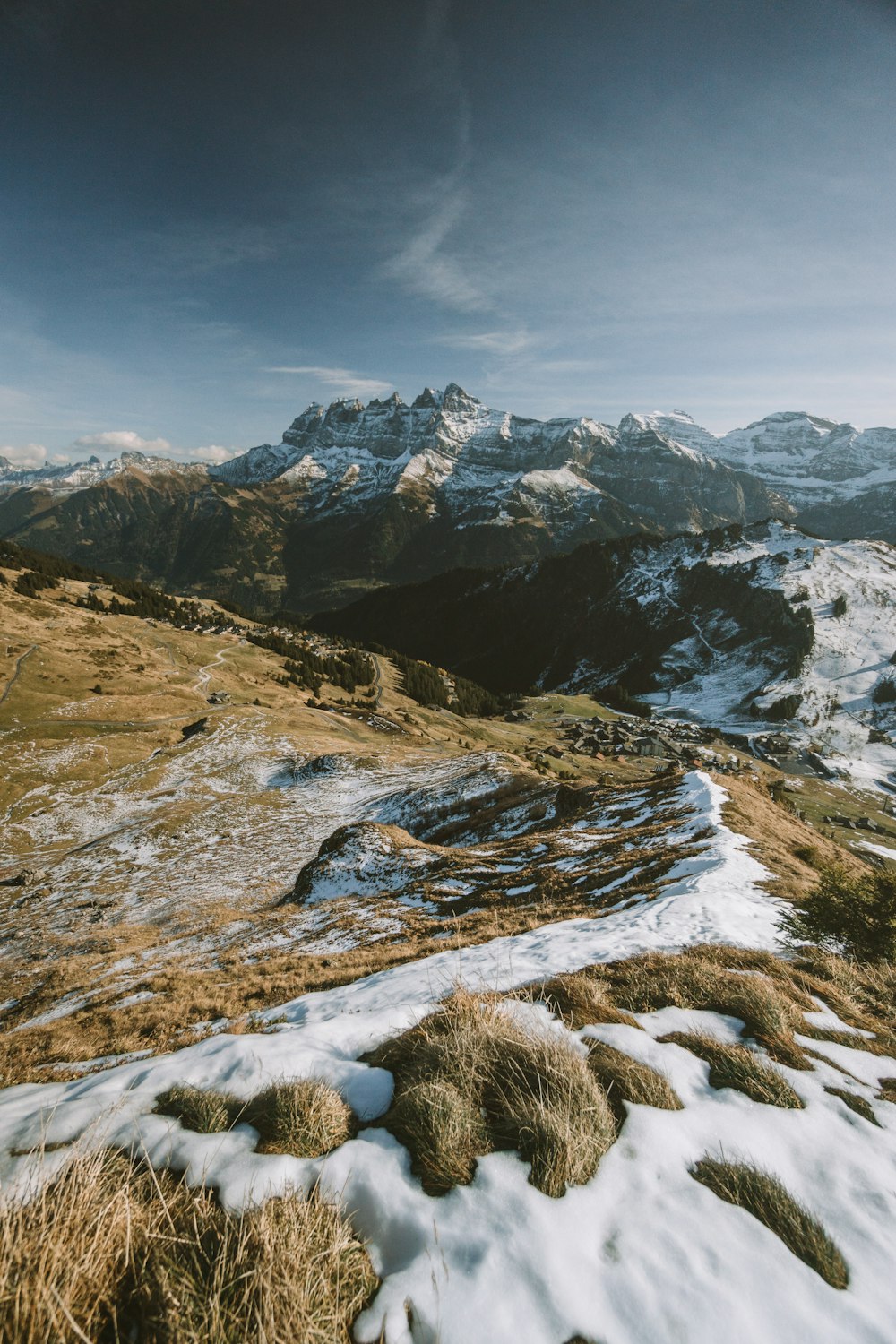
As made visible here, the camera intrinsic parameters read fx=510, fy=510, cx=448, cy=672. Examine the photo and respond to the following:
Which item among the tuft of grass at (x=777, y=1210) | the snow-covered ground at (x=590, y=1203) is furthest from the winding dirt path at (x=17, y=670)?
the tuft of grass at (x=777, y=1210)

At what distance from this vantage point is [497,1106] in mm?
4797

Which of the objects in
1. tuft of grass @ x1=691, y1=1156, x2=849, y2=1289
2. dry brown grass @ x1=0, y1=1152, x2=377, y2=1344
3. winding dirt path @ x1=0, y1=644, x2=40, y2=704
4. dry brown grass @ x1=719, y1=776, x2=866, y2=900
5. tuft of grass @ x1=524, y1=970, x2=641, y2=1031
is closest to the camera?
dry brown grass @ x1=0, y1=1152, x2=377, y2=1344

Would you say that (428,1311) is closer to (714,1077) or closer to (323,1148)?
(323,1148)

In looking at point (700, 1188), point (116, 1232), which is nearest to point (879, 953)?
point (700, 1188)

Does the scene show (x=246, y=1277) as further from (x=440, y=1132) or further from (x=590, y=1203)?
(x=590, y=1203)

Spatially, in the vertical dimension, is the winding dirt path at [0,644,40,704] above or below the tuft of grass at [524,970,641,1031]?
below

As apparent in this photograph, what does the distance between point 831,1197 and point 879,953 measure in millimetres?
9011

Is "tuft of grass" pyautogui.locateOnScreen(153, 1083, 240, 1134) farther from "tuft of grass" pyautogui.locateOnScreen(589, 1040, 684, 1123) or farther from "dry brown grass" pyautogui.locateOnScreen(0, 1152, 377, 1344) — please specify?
"tuft of grass" pyautogui.locateOnScreen(589, 1040, 684, 1123)

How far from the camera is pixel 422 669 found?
18850 cm

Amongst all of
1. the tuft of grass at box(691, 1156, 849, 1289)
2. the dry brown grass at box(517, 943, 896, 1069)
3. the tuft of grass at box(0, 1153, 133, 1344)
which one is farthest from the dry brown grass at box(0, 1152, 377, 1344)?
the dry brown grass at box(517, 943, 896, 1069)

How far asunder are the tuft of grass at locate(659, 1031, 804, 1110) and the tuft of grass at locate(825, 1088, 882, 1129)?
0.53 metres

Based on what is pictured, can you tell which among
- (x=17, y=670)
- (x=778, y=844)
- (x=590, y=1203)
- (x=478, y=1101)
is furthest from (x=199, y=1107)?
(x=17, y=670)

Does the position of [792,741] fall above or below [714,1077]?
below

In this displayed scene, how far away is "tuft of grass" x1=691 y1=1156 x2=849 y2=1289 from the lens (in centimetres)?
351
